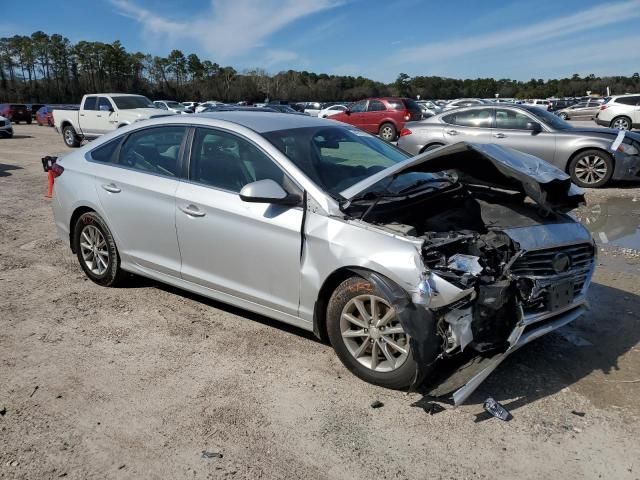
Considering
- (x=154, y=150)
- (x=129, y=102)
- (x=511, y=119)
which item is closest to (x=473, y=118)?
(x=511, y=119)

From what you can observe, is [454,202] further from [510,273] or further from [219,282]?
[219,282]

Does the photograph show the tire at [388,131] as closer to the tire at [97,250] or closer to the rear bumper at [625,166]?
the rear bumper at [625,166]

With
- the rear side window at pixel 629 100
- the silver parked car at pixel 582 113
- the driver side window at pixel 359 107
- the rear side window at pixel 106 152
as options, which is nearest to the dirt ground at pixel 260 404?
the rear side window at pixel 106 152

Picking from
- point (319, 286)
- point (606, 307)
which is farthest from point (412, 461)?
point (606, 307)

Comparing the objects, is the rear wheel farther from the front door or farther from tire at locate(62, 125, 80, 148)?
the front door

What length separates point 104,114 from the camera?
701 inches

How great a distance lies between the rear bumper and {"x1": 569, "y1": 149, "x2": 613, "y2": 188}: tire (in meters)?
0.11

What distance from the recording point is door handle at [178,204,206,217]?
4.02 meters

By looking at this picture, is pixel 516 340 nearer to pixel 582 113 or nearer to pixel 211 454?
pixel 211 454

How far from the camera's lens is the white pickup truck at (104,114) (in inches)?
687

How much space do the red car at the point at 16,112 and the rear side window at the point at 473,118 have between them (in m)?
35.4

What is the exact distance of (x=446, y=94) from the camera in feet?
371

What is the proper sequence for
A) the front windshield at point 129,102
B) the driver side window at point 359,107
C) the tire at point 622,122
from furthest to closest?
the tire at point 622,122 < the driver side window at point 359,107 < the front windshield at point 129,102

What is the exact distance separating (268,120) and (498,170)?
6.28ft
